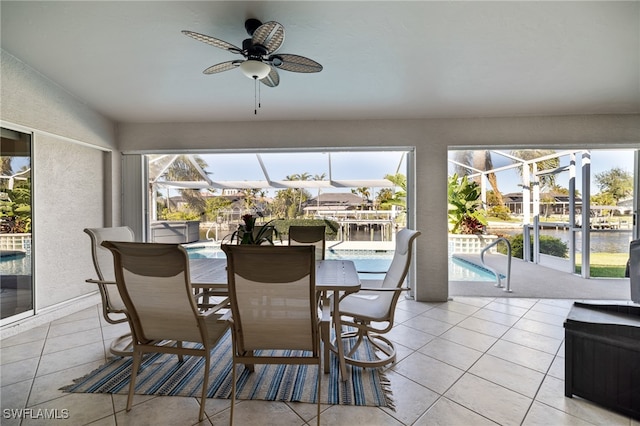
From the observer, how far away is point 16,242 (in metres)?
2.92

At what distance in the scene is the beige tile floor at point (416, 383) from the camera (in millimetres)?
1646

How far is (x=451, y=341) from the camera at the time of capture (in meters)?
2.63

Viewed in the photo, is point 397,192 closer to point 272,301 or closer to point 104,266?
point 272,301

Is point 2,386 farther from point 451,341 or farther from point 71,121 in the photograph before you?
point 451,341

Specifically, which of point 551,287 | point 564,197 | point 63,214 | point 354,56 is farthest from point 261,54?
point 564,197

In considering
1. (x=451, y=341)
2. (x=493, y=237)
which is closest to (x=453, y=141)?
(x=451, y=341)

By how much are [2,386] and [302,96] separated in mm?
3598

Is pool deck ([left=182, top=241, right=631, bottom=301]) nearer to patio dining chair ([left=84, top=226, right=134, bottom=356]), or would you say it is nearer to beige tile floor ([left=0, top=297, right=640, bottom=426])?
beige tile floor ([left=0, top=297, right=640, bottom=426])

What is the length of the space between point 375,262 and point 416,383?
3898 mm

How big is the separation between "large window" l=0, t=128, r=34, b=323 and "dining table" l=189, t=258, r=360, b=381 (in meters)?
1.92

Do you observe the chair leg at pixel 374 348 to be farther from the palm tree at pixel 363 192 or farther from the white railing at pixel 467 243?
the white railing at pixel 467 243

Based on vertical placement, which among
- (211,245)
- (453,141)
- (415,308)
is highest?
(453,141)

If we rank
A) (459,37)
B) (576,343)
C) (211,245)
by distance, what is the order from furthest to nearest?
(211,245) < (459,37) < (576,343)

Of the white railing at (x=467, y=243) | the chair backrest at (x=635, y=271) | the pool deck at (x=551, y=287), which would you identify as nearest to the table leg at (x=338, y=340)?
the chair backrest at (x=635, y=271)
